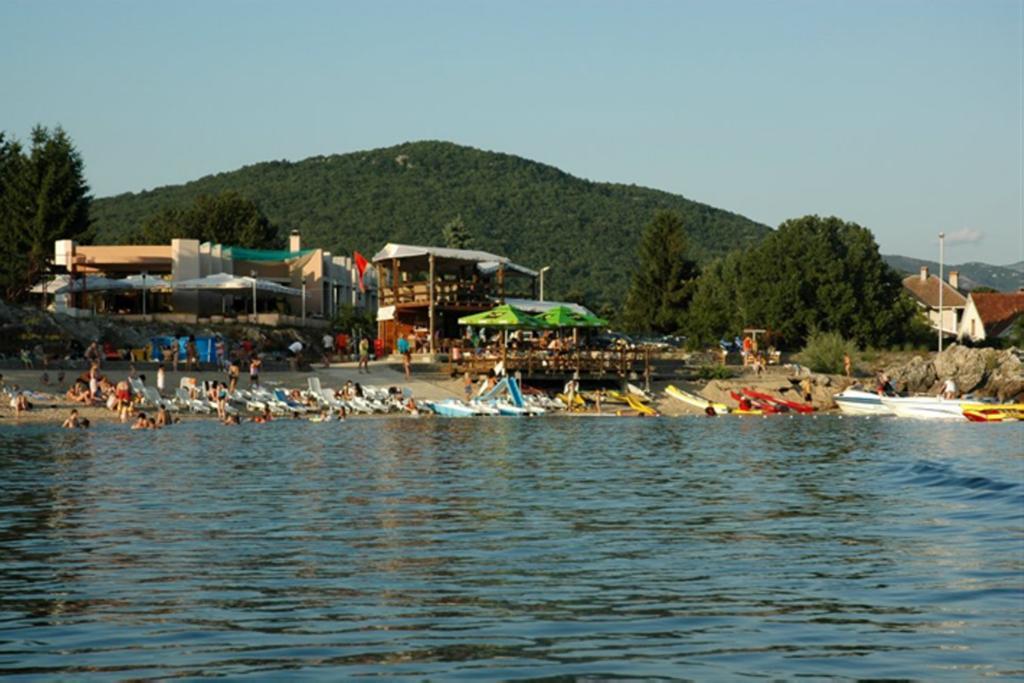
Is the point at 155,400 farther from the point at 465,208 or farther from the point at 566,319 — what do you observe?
the point at 465,208

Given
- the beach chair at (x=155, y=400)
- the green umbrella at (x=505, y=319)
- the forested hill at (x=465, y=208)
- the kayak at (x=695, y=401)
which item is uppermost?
the forested hill at (x=465, y=208)

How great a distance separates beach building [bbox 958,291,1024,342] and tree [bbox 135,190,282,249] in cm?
4947

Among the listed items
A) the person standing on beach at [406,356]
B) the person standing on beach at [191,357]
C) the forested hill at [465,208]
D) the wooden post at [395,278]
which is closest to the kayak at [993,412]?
the person standing on beach at [406,356]

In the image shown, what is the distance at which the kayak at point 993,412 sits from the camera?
43781 millimetres

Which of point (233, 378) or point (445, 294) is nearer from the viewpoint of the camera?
point (233, 378)

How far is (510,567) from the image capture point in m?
13.4

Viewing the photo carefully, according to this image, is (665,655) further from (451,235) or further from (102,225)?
(102,225)

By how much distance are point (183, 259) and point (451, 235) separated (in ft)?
107

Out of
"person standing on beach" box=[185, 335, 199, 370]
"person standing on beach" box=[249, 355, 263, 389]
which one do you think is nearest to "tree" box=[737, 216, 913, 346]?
"person standing on beach" box=[249, 355, 263, 389]

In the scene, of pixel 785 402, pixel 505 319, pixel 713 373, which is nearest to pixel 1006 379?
pixel 785 402

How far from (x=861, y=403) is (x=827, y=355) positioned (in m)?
10.0

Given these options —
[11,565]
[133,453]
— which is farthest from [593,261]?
[11,565]

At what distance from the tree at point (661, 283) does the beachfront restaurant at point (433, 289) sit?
79.8ft

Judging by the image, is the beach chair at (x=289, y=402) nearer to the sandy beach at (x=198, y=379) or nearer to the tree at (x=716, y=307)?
the sandy beach at (x=198, y=379)
